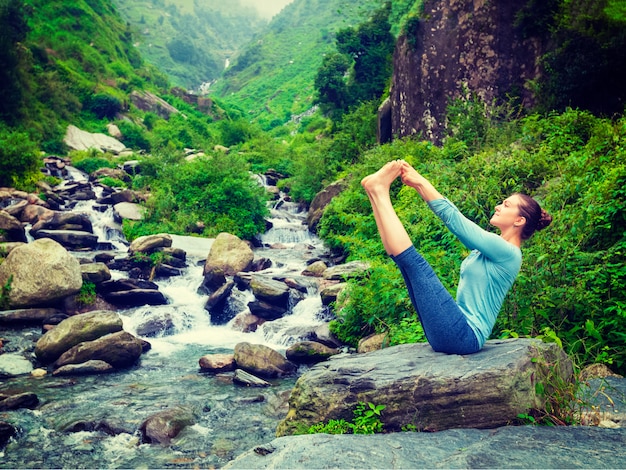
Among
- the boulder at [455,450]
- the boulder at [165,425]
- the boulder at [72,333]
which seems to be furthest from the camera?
the boulder at [72,333]

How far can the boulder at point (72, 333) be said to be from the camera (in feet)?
32.4

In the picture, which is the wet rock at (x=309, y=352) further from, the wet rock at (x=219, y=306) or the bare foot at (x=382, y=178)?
the bare foot at (x=382, y=178)

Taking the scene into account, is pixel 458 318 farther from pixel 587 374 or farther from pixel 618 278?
pixel 618 278

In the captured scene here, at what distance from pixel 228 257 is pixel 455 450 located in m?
13.3

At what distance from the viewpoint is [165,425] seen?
727 cm

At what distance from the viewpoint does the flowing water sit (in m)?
6.59

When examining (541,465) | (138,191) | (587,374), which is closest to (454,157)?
(587,374)

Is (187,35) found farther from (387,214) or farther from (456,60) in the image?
(387,214)

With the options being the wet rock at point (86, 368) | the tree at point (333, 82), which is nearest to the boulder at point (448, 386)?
the wet rock at point (86, 368)

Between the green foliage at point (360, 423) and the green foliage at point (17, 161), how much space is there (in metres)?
23.8

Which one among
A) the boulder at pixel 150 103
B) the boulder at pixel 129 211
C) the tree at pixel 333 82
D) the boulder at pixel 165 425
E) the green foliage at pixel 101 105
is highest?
the boulder at pixel 150 103

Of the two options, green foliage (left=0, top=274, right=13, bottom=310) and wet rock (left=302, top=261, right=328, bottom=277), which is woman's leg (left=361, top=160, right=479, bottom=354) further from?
wet rock (left=302, top=261, right=328, bottom=277)

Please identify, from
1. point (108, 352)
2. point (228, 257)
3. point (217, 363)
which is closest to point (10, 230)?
point (228, 257)

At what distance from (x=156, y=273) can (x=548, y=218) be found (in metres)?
13.9
